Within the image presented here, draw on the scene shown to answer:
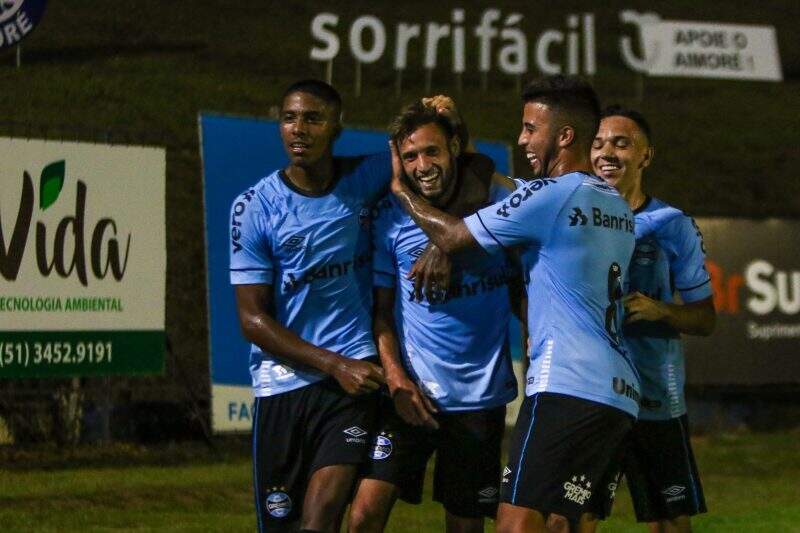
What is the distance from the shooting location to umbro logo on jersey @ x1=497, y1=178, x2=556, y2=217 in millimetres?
5371

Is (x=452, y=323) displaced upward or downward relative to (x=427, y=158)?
downward

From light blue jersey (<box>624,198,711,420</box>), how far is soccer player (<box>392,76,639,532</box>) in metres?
1.32

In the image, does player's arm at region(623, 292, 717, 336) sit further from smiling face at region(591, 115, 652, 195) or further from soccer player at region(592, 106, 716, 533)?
smiling face at region(591, 115, 652, 195)

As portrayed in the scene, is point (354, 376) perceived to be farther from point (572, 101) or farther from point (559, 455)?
point (572, 101)

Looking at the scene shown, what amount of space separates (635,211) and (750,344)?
337 inches

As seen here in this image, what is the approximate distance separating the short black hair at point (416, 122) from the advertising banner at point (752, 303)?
8991 mm

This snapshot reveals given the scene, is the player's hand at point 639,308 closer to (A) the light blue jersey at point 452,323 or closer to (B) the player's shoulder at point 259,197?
(A) the light blue jersey at point 452,323

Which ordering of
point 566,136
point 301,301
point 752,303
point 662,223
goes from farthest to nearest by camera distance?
point 752,303
point 662,223
point 301,301
point 566,136

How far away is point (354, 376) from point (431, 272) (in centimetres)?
50

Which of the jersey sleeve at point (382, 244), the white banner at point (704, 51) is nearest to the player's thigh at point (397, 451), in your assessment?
the jersey sleeve at point (382, 244)

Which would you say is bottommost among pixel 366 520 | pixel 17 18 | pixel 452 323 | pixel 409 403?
pixel 366 520

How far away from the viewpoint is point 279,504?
6.23m

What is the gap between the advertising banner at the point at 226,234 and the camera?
11617 mm

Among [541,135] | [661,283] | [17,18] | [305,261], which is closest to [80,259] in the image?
[17,18]
